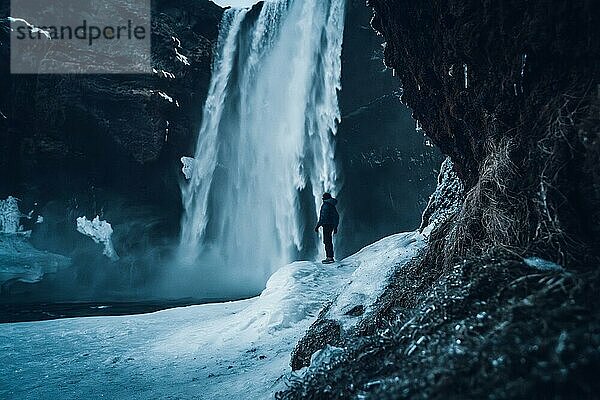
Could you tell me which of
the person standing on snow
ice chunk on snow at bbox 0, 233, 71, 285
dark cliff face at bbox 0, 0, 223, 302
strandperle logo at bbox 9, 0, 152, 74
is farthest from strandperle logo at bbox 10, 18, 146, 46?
the person standing on snow

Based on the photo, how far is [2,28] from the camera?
57.5ft

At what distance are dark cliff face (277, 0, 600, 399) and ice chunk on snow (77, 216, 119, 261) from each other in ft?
70.3

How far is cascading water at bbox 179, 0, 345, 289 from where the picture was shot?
19.4 metres

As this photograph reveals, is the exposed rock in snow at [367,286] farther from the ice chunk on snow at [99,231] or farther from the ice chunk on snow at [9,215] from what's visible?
the ice chunk on snow at [9,215]

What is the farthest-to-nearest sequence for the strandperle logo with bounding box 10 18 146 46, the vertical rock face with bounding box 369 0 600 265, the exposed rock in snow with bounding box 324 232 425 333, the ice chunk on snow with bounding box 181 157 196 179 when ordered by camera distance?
the ice chunk on snow with bounding box 181 157 196 179 → the strandperle logo with bounding box 10 18 146 46 → the exposed rock in snow with bounding box 324 232 425 333 → the vertical rock face with bounding box 369 0 600 265

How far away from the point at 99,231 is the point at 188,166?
21.5 ft

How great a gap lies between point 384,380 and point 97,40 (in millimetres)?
22463

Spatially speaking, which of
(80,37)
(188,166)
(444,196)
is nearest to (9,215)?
(188,166)

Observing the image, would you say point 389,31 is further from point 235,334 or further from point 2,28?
point 2,28

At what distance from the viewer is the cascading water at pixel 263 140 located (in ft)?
63.5

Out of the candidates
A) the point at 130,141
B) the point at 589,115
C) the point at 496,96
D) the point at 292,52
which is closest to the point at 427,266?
the point at 496,96

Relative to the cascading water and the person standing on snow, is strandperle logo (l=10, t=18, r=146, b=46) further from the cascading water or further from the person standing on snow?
the person standing on snow

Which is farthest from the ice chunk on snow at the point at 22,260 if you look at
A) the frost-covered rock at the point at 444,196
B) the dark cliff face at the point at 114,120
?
the frost-covered rock at the point at 444,196

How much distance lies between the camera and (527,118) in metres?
2.19
